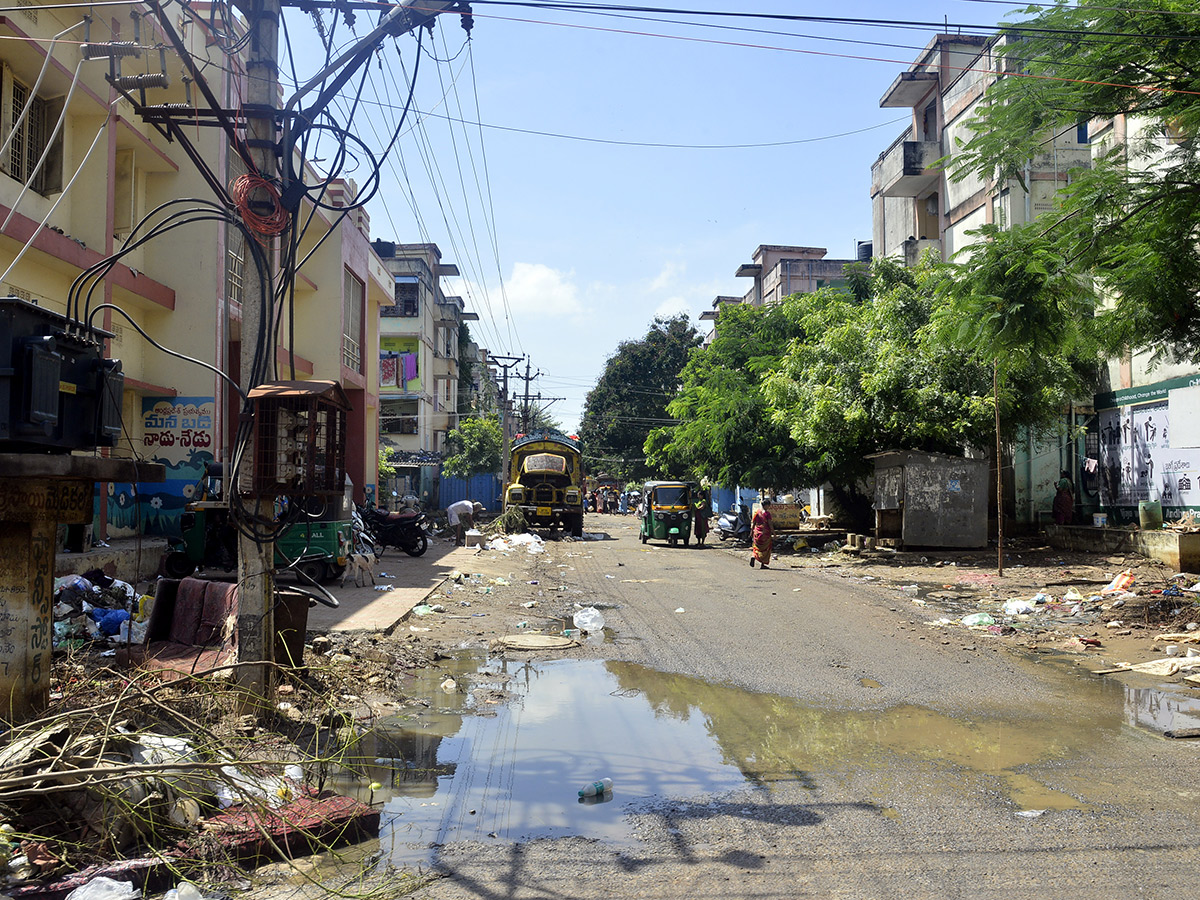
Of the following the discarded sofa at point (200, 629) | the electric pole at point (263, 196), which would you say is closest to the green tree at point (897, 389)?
the electric pole at point (263, 196)

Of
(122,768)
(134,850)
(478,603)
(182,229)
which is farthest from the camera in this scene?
(182,229)

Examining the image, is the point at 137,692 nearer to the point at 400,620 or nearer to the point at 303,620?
the point at 303,620

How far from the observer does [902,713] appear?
6.71 metres

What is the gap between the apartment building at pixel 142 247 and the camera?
36.9ft

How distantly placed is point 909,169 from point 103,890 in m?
29.2

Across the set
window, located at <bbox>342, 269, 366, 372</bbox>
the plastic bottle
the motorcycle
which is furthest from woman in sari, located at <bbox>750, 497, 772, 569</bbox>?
the plastic bottle

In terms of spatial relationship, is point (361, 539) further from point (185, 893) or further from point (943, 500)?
point (185, 893)

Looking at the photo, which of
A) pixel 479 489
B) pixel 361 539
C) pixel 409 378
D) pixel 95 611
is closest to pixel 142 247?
pixel 361 539

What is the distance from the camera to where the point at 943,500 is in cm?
1947

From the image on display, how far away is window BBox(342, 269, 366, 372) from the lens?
2406 cm

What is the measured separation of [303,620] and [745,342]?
75.1 ft

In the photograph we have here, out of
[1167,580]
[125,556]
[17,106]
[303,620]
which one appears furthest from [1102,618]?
[17,106]

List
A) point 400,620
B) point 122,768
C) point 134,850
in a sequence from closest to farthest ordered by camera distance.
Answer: point 122,768 → point 134,850 → point 400,620

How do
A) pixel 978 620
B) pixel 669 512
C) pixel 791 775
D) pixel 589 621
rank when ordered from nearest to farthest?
pixel 791 775 < pixel 589 621 < pixel 978 620 < pixel 669 512
